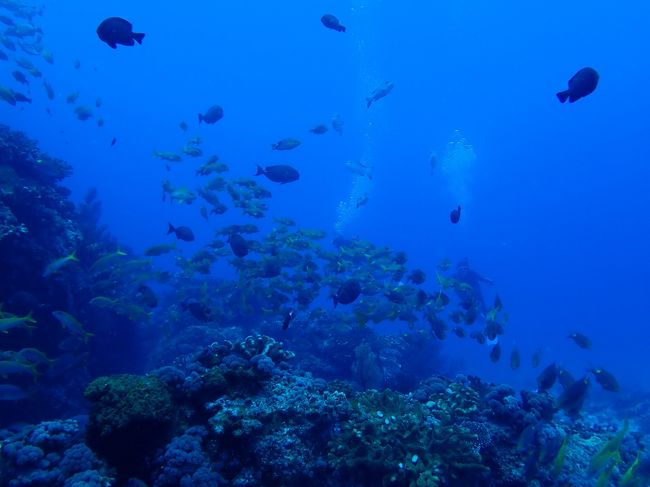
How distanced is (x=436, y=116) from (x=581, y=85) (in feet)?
398

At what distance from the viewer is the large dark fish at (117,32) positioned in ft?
19.0

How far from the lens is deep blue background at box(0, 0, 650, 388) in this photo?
8994 centimetres

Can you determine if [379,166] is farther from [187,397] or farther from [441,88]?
[187,397]

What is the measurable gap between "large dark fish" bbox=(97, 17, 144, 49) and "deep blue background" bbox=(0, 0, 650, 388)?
2643 inches

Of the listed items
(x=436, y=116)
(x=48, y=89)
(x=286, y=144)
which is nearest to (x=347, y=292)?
(x=286, y=144)

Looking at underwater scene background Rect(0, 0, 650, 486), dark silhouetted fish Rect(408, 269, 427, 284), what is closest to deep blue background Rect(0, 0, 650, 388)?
underwater scene background Rect(0, 0, 650, 486)

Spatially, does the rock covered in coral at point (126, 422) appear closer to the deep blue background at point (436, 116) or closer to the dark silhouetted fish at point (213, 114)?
the dark silhouetted fish at point (213, 114)

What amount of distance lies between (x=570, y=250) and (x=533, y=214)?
14536 millimetres


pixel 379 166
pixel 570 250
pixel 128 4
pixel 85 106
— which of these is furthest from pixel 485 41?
pixel 85 106

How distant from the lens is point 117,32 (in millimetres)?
5832

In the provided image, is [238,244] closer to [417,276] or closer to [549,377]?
[417,276]

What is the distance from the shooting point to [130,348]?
1269 cm

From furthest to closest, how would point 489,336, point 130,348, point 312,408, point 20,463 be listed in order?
point 130,348 < point 489,336 < point 312,408 < point 20,463

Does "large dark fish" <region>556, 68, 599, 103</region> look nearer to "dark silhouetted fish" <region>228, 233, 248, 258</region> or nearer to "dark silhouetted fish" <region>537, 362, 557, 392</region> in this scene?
"dark silhouetted fish" <region>537, 362, 557, 392</region>
